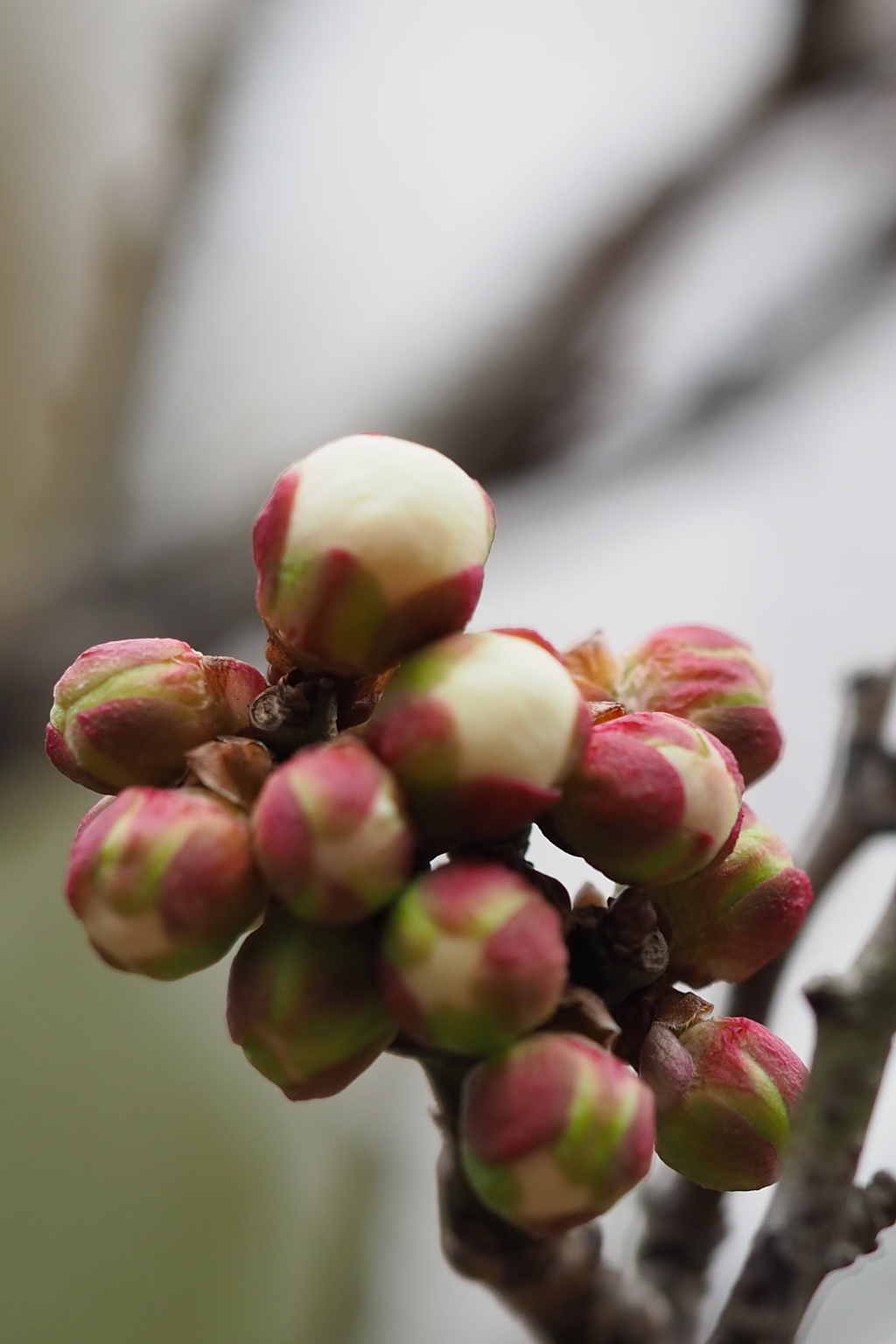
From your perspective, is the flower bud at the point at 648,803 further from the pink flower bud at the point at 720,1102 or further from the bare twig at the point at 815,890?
the bare twig at the point at 815,890

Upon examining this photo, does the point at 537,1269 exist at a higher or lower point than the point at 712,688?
lower

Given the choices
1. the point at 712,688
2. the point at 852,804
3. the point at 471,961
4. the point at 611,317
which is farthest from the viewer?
the point at 611,317

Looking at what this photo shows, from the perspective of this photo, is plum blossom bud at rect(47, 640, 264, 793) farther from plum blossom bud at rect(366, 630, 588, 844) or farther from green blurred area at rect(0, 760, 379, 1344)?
green blurred area at rect(0, 760, 379, 1344)

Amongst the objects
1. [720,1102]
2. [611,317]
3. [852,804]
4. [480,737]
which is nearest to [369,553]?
[480,737]

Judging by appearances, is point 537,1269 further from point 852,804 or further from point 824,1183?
point 852,804

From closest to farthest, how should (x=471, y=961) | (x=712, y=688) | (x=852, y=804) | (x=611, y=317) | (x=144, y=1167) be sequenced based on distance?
(x=471, y=961), (x=712, y=688), (x=852, y=804), (x=611, y=317), (x=144, y=1167)

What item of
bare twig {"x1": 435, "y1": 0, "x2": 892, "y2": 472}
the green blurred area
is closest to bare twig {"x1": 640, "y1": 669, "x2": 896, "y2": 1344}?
bare twig {"x1": 435, "y1": 0, "x2": 892, "y2": 472}

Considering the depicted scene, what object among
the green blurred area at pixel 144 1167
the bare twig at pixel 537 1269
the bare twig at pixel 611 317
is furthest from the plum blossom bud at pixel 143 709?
the green blurred area at pixel 144 1167
